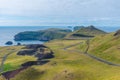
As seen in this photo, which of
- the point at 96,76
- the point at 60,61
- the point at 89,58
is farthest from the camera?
the point at 89,58

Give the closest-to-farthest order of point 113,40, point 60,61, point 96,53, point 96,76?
point 96,76 < point 60,61 < point 96,53 < point 113,40

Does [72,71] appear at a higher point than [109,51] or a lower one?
lower

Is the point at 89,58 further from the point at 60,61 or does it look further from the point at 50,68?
the point at 50,68

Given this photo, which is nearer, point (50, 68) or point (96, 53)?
point (50, 68)

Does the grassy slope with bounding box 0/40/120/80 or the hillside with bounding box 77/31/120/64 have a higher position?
the hillside with bounding box 77/31/120/64

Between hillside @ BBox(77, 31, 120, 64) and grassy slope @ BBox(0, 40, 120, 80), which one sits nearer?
grassy slope @ BBox(0, 40, 120, 80)

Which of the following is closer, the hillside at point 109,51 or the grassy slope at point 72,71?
the grassy slope at point 72,71

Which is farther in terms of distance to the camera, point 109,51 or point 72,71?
point 109,51

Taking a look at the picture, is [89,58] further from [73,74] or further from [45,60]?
[73,74]

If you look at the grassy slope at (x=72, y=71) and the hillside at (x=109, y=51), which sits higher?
the hillside at (x=109, y=51)

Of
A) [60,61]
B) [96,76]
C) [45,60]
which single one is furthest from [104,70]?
[45,60]
